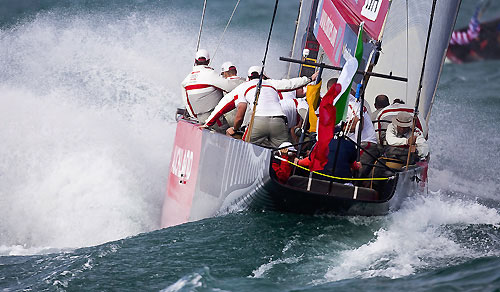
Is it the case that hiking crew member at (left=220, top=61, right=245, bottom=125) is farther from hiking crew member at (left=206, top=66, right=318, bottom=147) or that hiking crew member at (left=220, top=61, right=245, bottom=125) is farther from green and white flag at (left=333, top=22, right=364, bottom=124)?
green and white flag at (left=333, top=22, right=364, bottom=124)

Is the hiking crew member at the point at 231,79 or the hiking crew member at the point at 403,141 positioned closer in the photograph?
the hiking crew member at the point at 403,141

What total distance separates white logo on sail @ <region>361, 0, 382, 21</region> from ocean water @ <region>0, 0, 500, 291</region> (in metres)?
1.72

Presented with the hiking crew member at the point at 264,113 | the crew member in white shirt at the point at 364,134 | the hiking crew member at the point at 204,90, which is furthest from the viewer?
the hiking crew member at the point at 204,90

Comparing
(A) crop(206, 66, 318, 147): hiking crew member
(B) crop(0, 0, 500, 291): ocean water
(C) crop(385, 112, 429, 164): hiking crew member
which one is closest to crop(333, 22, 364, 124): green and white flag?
(B) crop(0, 0, 500, 291): ocean water

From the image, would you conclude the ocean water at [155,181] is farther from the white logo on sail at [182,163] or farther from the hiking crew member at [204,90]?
the hiking crew member at [204,90]

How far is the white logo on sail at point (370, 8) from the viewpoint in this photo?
7.32m

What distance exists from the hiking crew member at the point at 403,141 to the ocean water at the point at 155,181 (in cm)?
49

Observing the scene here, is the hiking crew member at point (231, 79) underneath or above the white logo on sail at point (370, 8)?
underneath

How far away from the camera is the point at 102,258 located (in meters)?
4.87

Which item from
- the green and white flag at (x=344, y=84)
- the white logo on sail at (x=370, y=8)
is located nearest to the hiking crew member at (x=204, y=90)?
the white logo on sail at (x=370, y=8)

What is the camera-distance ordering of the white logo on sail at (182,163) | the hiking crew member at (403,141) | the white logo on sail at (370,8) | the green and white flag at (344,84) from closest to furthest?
1. the green and white flag at (344,84)
2. the hiking crew member at (403,141)
3. the white logo on sail at (182,163)
4. the white logo on sail at (370,8)

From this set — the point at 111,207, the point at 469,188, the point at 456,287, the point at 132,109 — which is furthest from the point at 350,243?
the point at 132,109

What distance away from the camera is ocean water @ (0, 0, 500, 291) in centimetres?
450

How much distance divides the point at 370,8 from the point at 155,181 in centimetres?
297
